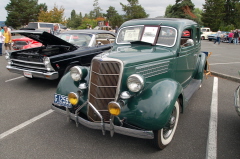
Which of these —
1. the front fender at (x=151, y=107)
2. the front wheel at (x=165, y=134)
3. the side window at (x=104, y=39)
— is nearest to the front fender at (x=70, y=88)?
the front fender at (x=151, y=107)

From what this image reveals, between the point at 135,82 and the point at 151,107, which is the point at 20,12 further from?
the point at 151,107

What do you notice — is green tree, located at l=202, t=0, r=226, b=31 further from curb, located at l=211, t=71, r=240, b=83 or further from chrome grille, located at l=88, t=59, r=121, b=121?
chrome grille, located at l=88, t=59, r=121, b=121

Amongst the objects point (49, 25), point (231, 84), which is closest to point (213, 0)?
point (49, 25)

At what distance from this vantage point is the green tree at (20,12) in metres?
45.0

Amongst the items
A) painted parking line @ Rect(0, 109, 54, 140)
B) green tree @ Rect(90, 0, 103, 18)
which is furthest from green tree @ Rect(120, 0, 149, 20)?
Result: painted parking line @ Rect(0, 109, 54, 140)

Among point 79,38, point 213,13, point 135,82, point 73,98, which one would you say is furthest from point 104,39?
point 213,13

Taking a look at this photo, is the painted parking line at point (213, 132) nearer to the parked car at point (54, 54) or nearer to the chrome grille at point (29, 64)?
the parked car at point (54, 54)

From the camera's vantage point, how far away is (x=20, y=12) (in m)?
45.7

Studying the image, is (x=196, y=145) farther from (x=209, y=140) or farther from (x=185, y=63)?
(x=185, y=63)

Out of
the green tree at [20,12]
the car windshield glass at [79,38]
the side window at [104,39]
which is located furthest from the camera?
the green tree at [20,12]

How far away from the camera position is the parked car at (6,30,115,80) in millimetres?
5277

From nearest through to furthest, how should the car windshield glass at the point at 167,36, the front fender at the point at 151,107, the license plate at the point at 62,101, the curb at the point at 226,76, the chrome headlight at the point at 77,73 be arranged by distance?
the front fender at the point at 151,107, the license plate at the point at 62,101, the chrome headlight at the point at 77,73, the car windshield glass at the point at 167,36, the curb at the point at 226,76

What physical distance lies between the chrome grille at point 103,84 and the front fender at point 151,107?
292mm

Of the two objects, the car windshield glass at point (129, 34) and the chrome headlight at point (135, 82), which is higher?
the car windshield glass at point (129, 34)
